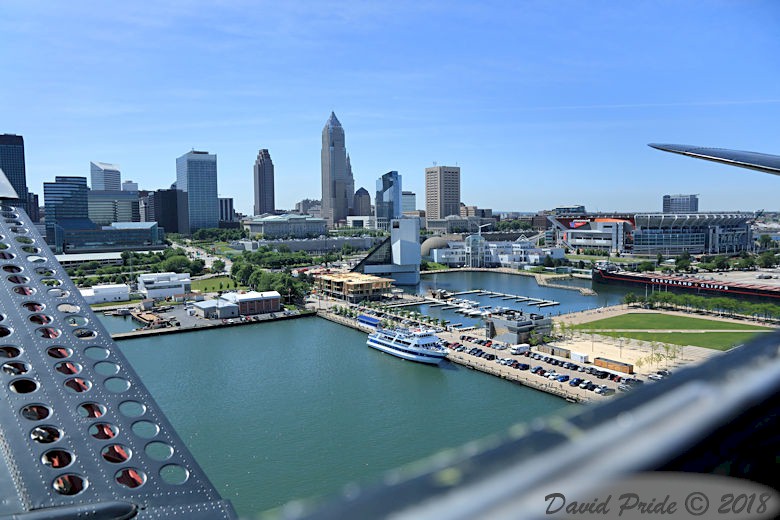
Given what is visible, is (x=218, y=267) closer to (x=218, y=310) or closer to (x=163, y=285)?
(x=163, y=285)

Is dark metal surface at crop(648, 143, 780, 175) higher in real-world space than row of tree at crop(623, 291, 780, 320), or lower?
higher

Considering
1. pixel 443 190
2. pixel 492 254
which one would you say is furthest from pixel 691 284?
pixel 443 190

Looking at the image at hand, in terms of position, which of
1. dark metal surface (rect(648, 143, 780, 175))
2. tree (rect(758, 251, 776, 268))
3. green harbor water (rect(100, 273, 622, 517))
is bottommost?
green harbor water (rect(100, 273, 622, 517))

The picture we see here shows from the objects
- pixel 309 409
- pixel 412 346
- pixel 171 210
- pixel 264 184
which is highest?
pixel 264 184

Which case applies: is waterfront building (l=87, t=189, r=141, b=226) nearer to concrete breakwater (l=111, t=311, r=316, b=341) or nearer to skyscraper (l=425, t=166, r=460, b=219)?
skyscraper (l=425, t=166, r=460, b=219)

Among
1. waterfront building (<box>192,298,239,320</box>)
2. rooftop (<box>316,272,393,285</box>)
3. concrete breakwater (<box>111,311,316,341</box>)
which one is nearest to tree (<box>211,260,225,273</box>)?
rooftop (<box>316,272,393,285</box>)
